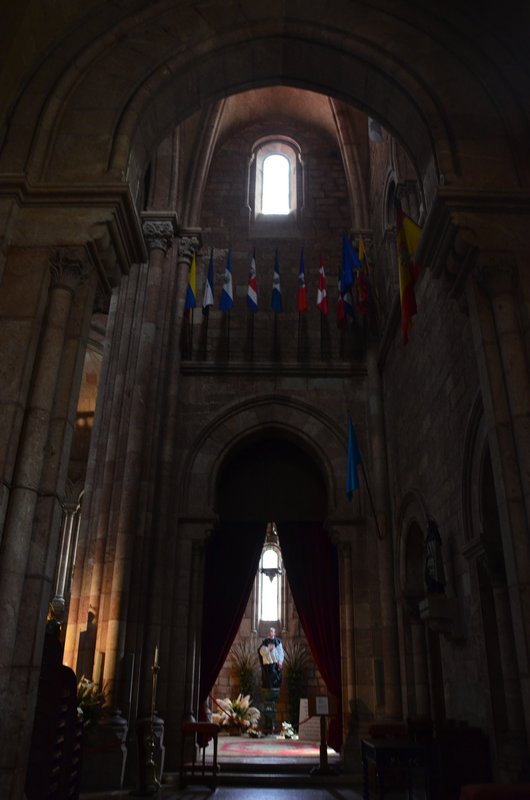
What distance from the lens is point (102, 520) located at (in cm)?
874

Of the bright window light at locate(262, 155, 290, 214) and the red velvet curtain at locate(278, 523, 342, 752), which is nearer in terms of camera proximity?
the red velvet curtain at locate(278, 523, 342, 752)

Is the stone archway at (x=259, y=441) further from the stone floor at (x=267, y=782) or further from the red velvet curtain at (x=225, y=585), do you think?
the stone floor at (x=267, y=782)

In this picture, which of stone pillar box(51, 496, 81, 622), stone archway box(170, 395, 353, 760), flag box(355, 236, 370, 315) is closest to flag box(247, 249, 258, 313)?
stone archway box(170, 395, 353, 760)

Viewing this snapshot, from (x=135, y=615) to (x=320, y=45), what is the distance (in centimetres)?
666

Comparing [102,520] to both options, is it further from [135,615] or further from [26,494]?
[26,494]

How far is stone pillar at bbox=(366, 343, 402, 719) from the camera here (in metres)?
8.65

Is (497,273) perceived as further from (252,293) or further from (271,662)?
(271,662)

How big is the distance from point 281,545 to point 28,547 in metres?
7.44

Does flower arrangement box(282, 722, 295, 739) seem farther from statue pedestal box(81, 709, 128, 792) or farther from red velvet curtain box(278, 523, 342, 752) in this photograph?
statue pedestal box(81, 709, 128, 792)

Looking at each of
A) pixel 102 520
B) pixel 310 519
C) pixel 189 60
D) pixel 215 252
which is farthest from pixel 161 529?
pixel 189 60

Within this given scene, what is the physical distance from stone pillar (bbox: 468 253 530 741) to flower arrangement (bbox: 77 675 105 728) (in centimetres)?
426

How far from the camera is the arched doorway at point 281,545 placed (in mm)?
10125

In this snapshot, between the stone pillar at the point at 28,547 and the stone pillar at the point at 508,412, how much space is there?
253cm

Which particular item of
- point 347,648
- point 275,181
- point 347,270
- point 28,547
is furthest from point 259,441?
point 28,547
